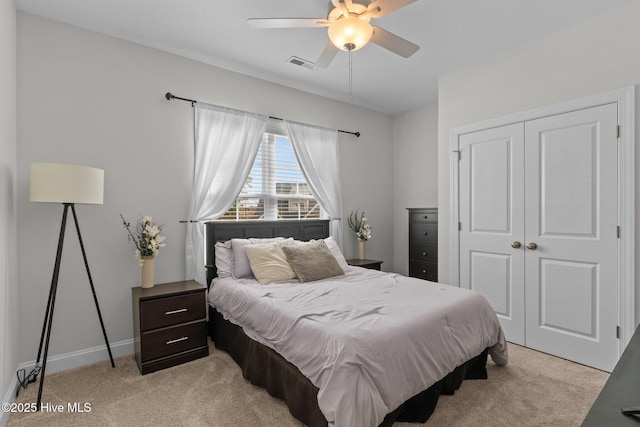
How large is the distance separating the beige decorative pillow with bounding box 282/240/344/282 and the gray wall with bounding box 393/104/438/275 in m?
2.11

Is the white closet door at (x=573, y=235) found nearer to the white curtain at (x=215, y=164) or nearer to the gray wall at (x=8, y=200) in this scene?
the white curtain at (x=215, y=164)

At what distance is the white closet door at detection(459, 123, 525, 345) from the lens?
10.3ft

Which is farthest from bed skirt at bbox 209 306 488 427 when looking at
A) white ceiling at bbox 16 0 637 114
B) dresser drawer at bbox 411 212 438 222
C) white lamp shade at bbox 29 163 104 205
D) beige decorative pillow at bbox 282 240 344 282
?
white ceiling at bbox 16 0 637 114

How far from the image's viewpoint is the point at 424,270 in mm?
4410

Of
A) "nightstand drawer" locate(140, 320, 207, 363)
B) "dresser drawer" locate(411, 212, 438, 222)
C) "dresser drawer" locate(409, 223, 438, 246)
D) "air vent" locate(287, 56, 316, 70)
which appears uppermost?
"air vent" locate(287, 56, 316, 70)

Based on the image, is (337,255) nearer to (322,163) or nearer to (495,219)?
(322,163)

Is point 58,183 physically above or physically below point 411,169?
below

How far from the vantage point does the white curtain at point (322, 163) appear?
13.1ft

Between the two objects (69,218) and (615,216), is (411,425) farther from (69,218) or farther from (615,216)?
(69,218)

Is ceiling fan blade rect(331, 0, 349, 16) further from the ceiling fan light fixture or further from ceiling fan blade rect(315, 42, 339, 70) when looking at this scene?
ceiling fan blade rect(315, 42, 339, 70)

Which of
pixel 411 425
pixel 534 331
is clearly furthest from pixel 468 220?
pixel 411 425

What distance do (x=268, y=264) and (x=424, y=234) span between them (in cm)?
235

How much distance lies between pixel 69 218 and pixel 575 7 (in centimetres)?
435

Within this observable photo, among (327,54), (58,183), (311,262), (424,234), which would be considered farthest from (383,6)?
(424,234)
